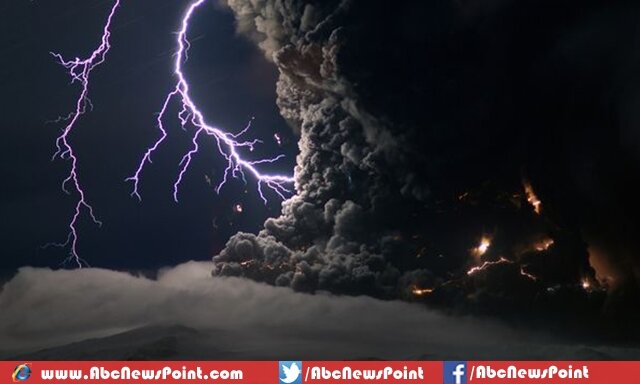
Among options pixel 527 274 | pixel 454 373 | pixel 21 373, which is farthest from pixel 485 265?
pixel 21 373

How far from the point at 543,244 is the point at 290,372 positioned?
56.1 feet

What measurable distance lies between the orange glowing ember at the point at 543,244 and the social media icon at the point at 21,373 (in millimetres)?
20553

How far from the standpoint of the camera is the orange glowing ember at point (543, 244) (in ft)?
89.4

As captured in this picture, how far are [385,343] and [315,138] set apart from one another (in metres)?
10.3

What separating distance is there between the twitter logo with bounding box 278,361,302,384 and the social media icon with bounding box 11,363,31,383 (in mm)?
5517

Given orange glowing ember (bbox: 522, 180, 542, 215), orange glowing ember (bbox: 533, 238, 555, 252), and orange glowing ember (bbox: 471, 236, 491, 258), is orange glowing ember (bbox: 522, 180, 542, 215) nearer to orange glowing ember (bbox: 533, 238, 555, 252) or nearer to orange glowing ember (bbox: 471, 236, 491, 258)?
orange glowing ember (bbox: 533, 238, 555, 252)

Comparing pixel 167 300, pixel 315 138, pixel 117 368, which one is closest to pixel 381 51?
pixel 315 138

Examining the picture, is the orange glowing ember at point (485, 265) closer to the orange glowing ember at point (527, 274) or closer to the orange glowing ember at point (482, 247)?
the orange glowing ember at point (482, 247)

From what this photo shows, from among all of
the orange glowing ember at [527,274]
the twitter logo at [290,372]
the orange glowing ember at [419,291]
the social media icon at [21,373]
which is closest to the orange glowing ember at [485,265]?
the orange glowing ember at [527,274]

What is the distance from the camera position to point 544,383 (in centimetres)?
1395

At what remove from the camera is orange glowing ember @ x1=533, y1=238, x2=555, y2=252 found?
27.2 meters

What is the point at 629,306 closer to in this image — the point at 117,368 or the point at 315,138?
the point at 315,138

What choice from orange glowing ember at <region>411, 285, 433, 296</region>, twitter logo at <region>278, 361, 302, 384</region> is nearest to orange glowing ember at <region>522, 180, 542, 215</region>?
orange glowing ember at <region>411, 285, 433, 296</region>

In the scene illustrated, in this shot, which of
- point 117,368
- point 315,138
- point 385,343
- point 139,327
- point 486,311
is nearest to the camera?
point 117,368
